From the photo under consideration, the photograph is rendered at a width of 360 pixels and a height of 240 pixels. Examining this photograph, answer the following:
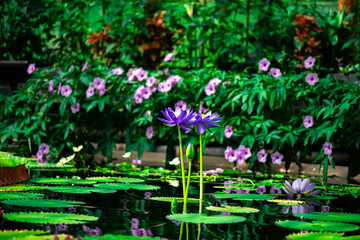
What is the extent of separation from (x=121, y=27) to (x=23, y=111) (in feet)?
4.67

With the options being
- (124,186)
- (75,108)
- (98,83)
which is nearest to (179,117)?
(124,186)

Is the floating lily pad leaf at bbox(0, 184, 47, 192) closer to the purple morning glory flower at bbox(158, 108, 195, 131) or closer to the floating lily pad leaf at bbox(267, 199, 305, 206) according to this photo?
the purple morning glory flower at bbox(158, 108, 195, 131)

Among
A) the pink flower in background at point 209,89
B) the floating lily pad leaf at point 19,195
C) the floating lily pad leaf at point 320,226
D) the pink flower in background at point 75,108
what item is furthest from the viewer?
the pink flower in background at point 75,108

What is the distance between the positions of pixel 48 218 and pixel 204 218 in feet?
1.60

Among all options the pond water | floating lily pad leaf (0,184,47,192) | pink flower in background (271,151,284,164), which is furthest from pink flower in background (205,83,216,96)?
floating lily pad leaf (0,184,47,192)

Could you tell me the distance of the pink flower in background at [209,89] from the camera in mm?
3666

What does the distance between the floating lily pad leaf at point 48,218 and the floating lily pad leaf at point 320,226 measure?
619 mm

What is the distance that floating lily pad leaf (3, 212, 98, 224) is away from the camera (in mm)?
1448

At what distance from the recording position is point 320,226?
1521 millimetres

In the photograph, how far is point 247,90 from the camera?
3.55m

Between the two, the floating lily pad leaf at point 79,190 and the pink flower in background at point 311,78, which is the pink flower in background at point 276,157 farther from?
the floating lily pad leaf at point 79,190

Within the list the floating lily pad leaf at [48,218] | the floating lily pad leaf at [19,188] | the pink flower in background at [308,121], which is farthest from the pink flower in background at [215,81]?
the floating lily pad leaf at [48,218]

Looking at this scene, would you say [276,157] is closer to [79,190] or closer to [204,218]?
[79,190]

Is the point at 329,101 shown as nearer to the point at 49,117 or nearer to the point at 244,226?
the point at 244,226
